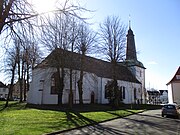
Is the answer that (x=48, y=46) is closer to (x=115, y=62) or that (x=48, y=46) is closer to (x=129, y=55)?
(x=115, y=62)

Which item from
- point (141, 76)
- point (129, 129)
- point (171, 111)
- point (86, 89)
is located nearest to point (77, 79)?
point (86, 89)

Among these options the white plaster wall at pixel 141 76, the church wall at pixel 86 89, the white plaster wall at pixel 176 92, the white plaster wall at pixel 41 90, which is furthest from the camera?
the white plaster wall at pixel 141 76

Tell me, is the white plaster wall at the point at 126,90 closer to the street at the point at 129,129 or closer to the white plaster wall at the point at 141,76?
the white plaster wall at the point at 141,76

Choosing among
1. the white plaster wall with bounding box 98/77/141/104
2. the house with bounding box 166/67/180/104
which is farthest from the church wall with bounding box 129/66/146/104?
the house with bounding box 166/67/180/104

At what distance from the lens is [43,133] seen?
40.4 feet

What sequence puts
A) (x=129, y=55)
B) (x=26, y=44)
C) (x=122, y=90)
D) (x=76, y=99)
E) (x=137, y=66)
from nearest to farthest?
(x=26, y=44)
(x=129, y=55)
(x=76, y=99)
(x=122, y=90)
(x=137, y=66)

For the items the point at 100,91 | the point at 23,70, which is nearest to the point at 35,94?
the point at 23,70

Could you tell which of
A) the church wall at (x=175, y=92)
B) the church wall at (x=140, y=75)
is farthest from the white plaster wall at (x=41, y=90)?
the church wall at (x=175, y=92)

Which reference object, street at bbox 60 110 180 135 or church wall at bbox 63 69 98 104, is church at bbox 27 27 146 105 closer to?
church wall at bbox 63 69 98 104

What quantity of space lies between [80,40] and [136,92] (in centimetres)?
3891

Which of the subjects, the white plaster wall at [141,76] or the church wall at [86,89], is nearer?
the church wall at [86,89]

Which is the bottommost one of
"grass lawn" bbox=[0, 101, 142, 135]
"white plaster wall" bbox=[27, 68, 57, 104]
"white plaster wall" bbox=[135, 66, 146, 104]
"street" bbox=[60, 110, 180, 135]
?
"street" bbox=[60, 110, 180, 135]

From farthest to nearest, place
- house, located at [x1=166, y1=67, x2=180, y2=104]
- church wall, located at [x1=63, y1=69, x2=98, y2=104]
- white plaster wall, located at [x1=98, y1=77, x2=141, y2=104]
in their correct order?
house, located at [x1=166, y1=67, x2=180, y2=104] → white plaster wall, located at [x1=98, y1=77, x2=141, y2=104] → church wall, located at [x1=63, y1=69, x2=98, y2=104]

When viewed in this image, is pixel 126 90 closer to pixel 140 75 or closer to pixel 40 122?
pixel 140 75
